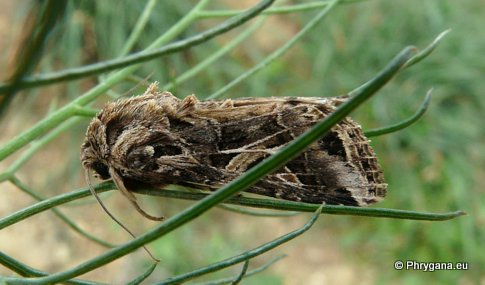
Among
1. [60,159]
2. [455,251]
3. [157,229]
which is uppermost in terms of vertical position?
[60,159]

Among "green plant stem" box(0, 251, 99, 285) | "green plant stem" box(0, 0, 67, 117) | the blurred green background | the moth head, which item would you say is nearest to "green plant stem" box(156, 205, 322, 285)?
"green plant stem" box(0, 251, 99, 285)

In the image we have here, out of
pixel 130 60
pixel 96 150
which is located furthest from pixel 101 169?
pixel 130 60

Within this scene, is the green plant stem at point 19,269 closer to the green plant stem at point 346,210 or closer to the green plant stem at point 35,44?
the green plant stem at point 346,210

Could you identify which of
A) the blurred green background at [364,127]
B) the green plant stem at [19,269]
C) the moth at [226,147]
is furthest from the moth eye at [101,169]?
the blurred green background at [364,127]

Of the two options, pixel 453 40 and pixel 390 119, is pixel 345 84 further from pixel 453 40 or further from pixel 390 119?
pixel 453 40

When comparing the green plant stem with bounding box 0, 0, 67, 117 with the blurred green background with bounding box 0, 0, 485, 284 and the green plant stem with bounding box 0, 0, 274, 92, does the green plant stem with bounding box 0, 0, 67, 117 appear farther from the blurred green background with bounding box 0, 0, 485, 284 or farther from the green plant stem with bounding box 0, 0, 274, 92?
the blurred green background with bounding box 0, 0, 485, 284

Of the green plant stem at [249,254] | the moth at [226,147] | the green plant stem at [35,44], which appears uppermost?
the moth at [226,147]

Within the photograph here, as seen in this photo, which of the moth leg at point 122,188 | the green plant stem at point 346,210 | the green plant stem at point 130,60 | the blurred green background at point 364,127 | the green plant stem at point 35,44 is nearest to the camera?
the green plant stem at point 35,44

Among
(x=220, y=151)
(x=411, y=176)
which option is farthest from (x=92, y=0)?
(x=220, y=151)
